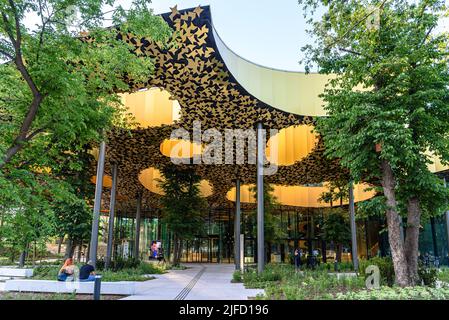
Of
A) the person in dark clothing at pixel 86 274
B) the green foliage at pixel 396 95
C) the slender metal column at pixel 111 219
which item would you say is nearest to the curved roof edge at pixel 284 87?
the green foliage at pixel 396 95

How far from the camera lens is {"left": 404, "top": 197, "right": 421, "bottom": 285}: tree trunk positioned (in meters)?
10.8

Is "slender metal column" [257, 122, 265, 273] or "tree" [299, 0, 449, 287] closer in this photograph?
"tree" [299, 0, 449, 287]

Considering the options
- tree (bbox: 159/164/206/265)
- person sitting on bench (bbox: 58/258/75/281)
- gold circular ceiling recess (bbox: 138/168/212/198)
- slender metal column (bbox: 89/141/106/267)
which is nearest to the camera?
person sitting on bench (bbox: 58/258/75/281)

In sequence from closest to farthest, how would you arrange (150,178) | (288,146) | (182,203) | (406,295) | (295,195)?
(406,295)
(288,146)
(182,203)
(150,178)
(295,195)

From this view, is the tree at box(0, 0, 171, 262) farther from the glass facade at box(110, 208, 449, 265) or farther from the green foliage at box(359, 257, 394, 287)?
the glass facade at box(110, 208, 449, 265)

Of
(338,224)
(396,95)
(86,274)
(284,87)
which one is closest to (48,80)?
(86,274)

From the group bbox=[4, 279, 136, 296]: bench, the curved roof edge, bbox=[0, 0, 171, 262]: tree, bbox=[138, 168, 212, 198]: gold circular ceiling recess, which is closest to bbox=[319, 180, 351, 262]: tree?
bbox=[138, 168, 212, 198]: gold circular ceiling recess

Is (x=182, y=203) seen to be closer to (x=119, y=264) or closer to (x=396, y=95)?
(x=119, y=264)

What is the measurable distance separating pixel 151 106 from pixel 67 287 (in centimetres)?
973

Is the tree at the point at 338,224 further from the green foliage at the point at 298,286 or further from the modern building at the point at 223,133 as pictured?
the green foliage at the point at 298,286

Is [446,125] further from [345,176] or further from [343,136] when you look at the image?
[345,176]

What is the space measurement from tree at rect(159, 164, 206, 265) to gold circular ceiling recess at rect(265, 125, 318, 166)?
6.44 metres

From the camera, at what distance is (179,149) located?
2256 centimetres
